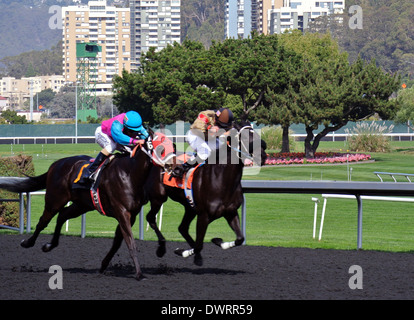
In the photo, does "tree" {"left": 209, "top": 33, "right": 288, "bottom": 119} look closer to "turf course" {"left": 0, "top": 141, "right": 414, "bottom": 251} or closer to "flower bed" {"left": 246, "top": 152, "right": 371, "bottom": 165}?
"flower bed" {"left": 246, "top": 152, "right": 371, "bottom": 165}

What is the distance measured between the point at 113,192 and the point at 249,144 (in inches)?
55.6

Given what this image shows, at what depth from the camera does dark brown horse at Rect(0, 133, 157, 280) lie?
285 inches

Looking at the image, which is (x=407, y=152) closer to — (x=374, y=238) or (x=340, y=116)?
(x=340, y=116)

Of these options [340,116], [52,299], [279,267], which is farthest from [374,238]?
[340,116]

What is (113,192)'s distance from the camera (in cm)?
739

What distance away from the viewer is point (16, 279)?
7.38 meters

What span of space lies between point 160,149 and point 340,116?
3012 centimetres

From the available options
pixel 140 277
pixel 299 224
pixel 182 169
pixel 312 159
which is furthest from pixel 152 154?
pixel 312 159

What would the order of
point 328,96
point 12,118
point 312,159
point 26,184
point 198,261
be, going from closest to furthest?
point 198,261 → point 26,184 → point 328,96 → point 312,159 → point 12,118

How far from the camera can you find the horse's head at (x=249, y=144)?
7.24m

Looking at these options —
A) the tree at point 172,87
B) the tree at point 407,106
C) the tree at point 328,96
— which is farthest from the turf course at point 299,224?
the tree at point 407,106

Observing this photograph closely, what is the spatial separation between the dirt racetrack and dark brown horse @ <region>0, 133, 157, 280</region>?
0.38 m

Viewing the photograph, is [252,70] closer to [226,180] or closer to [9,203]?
[9,203]

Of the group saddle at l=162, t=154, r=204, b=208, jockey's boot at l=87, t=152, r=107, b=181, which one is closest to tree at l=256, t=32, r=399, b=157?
saddle at l=162, t=154, r=204, b=208
